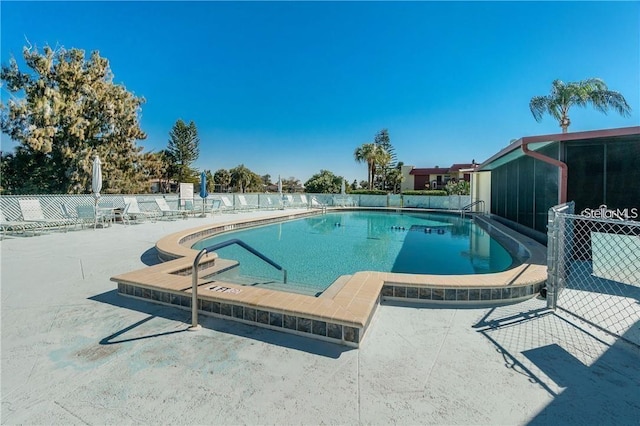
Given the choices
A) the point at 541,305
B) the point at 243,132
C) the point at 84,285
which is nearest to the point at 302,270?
the point at 84,285

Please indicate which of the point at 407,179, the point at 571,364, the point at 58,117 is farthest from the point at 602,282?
the point at 407,179

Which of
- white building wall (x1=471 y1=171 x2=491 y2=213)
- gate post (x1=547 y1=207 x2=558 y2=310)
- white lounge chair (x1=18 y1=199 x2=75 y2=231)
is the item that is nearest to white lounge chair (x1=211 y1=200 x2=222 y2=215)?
white lounge chair (x1=18 y1=199 x2=75 y2=231)

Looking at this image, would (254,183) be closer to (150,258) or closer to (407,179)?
(407,179)

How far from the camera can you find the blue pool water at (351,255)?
520 cm

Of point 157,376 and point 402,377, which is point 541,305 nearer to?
point 402,377

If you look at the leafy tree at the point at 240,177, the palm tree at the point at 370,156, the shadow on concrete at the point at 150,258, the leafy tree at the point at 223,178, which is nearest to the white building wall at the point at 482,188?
the palm tree at the point at 370,156

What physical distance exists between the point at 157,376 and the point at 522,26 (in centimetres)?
1266

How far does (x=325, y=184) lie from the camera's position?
3106 cm

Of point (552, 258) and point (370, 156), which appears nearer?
point (552, 258)

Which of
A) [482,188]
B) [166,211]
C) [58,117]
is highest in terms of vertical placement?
[58,117]

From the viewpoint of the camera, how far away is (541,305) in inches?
132

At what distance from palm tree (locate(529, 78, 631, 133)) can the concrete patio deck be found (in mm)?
17761

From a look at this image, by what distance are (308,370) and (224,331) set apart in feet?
3.04

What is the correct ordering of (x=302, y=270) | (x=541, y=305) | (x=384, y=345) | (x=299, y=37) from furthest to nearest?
(x=299, y=37) < (x=302, y=270) < (x=541, y=305) < (x=384, y=345)
